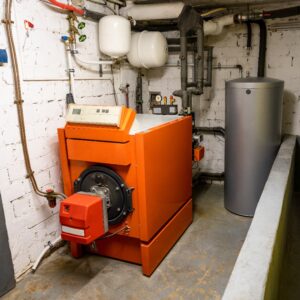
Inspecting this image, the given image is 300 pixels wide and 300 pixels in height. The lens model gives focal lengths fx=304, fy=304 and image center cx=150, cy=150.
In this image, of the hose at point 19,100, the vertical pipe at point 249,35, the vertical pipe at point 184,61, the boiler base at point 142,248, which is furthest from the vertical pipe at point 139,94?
the hose at point 19,100

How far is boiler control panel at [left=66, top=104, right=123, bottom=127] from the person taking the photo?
2080 mm

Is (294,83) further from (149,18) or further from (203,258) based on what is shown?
(203,258)

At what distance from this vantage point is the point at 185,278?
7.37ft

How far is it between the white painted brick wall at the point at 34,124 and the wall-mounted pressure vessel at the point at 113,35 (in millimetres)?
243

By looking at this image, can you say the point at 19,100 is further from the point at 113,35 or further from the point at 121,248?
the point at 121,248

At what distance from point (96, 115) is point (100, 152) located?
0.26m

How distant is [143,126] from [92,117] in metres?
0.39

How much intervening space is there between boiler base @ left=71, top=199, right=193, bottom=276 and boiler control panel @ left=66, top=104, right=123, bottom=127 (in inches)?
35.3

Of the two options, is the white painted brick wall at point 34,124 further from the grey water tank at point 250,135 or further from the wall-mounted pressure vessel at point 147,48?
the grey water tank at point 250,135

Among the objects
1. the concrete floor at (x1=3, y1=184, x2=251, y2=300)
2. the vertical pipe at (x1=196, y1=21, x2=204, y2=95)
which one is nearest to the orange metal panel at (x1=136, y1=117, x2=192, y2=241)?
the concrete floor at (x1=3, y1=184, x2=251, y2=300)

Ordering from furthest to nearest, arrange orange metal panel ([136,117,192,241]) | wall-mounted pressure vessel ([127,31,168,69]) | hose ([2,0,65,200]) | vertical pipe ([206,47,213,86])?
1. vertical pipe ([206,47,213,86])
2. wall-mounted pressure vessel ([127,31,168,69])
3. orange metal panel ([136,117,192,241])
4. hose ([2,0,65,200])

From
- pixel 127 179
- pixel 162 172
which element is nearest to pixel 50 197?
pixel 127 179

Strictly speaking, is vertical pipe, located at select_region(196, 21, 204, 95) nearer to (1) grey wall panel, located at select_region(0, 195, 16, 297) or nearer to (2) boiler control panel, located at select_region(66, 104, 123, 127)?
(2) boiler control panel, located at select_region(66, 104, 123, 127)

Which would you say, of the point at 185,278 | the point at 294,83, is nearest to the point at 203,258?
the point at 185,278
